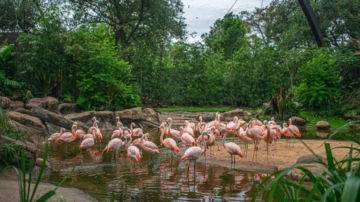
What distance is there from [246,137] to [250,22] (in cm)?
2928

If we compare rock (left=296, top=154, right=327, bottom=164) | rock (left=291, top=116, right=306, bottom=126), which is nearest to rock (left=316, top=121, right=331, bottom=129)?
rock (left=291, top=116, right=306, bottom=126)

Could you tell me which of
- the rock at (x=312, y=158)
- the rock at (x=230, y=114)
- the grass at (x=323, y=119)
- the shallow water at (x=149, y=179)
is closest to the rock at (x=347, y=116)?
the grass at (x=323, y=119)


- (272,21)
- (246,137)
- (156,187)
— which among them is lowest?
(156,187)

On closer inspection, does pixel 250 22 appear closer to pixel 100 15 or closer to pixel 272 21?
pixel 272 21

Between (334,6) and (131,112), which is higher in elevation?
(334,6)

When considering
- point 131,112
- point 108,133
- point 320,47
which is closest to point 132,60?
point 131,112

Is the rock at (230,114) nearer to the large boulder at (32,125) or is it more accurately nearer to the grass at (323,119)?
the grass at (323,119)

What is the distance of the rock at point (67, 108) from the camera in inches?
542

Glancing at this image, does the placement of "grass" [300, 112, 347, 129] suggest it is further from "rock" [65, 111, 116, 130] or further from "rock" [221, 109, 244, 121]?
"rock" [65, 111, 116, 130]

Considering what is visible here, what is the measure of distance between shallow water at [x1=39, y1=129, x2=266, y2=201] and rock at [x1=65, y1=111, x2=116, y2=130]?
4887 millimetres

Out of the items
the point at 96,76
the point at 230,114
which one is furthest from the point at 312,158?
the point at 230,114

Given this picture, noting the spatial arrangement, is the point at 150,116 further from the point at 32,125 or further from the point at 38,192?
the point at 38,192

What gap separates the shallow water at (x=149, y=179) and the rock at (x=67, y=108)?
6.13 m

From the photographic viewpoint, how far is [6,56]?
1428 centimetres
